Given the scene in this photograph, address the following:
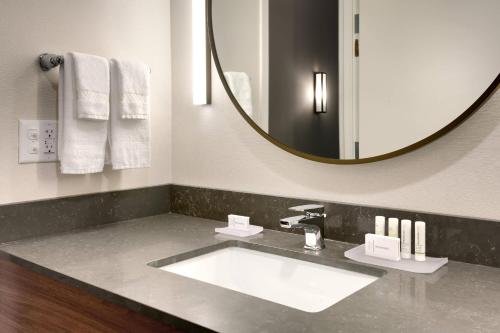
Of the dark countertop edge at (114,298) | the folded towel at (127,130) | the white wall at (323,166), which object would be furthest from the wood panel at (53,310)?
the white wall at (323,166)

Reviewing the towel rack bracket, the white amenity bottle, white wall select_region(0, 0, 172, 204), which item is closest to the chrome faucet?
the white amenity bottle

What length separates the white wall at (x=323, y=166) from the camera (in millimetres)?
1042

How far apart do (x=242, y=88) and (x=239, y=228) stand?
441 mm

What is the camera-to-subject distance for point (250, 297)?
0.84m

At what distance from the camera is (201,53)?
158cm

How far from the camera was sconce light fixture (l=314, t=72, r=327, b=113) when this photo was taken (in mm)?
1254

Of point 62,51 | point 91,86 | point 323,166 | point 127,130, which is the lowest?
point 323,166

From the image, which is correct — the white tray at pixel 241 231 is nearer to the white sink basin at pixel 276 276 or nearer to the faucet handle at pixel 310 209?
Result: the white sink basin at pixel 276 276

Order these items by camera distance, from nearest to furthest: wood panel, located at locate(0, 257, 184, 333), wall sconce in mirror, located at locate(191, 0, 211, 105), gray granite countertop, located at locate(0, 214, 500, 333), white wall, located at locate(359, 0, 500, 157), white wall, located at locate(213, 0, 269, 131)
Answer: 1. gray granite countertop, located at locate(0, 214, 500, 333)
2. wood panel, located at locate(0, 257, 184, 333)
3. white wall, located at locate(359, 0, 500, 157)
4. white wall, located at locate(213, 0, 269, 131)
5. wall sconce in mirror, located at locate(191, 0, 211, 105)

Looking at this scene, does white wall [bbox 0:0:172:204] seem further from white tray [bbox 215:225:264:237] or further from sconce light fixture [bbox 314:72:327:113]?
sconce light fixture [bbox 314:72:327:113]

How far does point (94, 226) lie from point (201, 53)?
2.23 ft

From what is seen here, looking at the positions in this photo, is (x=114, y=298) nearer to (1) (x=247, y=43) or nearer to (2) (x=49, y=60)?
(2) (x=49, y=60)

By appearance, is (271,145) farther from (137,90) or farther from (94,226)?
(94,226)

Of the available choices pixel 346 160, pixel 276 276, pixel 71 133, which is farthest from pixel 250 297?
pixel 71 133
